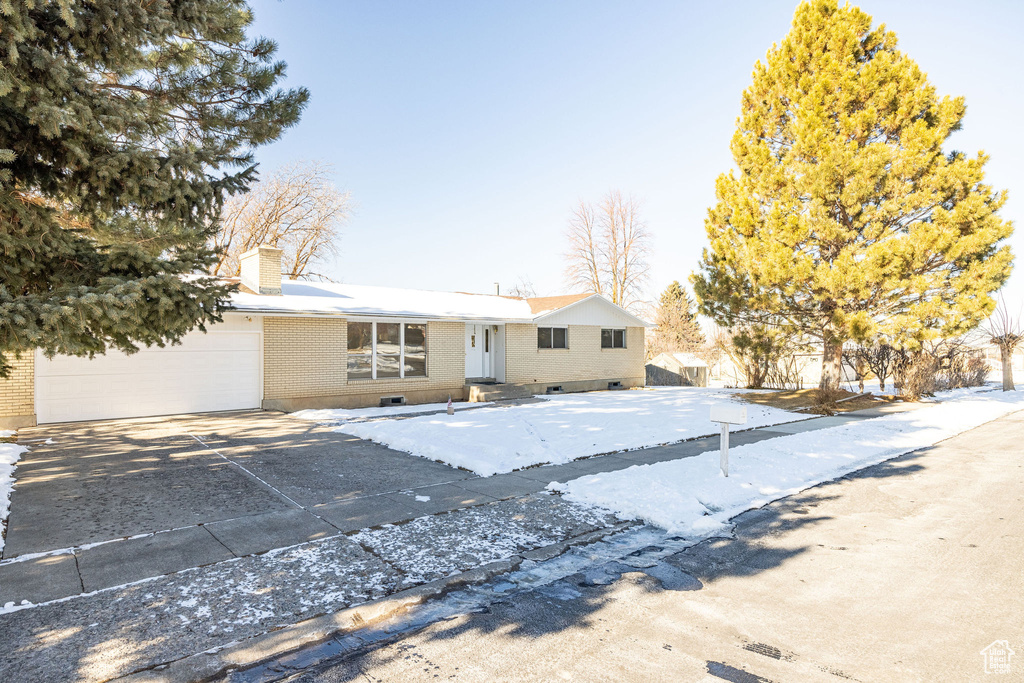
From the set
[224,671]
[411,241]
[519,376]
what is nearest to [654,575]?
[224,671]

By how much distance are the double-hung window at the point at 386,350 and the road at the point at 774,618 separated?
38.6 feet

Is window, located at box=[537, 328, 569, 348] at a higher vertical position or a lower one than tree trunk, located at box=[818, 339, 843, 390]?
higher

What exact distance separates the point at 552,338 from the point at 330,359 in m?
8.33

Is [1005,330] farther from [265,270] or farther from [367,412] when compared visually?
[265,270]

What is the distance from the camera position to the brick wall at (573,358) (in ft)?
61.9

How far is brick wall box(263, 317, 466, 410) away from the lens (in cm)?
1383

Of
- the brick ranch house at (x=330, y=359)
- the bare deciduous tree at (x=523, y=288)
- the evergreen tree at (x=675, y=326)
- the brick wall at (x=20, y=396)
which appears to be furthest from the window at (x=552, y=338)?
the bare deciduous tree at (x=523, y=288)

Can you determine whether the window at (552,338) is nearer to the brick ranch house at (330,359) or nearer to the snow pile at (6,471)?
the brick ranch house at (330,359)

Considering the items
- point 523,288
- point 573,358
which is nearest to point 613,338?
point 573,358

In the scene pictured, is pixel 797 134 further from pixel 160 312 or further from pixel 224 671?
pixel 224 671

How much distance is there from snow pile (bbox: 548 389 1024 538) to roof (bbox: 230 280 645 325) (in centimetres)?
952

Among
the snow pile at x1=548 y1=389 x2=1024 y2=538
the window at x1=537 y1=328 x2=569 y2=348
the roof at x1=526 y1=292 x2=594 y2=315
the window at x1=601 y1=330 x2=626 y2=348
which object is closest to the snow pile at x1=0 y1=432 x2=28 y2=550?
the snow pile at x1=548 y1=389 x2=1024 y2=538

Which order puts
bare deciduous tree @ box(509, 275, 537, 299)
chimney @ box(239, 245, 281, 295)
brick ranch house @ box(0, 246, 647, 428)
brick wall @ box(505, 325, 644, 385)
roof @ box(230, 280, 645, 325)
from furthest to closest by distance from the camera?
bare deciduous tree @ box(509, 275, 537, 299) < brick wall @ box(505, 325, 644, 385) < chimney @ box(239, 245, 281, 295) < roof @ box(230, 280, 645, 325) < brick ranch house @ box(0, 246, 647, 428)

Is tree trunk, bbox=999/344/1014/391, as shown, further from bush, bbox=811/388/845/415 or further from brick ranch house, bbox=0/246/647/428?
brick ranch house, bbox=0/246/647/428
